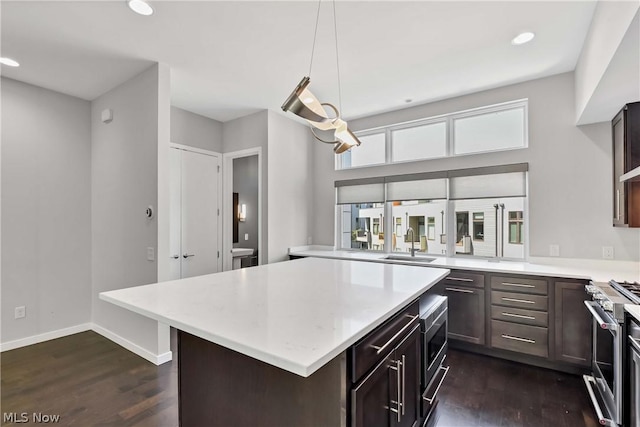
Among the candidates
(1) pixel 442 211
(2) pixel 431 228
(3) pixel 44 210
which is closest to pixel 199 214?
(3) pixel 44 210

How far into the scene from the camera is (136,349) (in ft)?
10.1

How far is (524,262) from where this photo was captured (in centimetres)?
336

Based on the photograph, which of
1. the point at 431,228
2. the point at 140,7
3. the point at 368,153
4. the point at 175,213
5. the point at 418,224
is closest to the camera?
the point at 140,7

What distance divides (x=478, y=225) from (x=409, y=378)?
8.98 ft

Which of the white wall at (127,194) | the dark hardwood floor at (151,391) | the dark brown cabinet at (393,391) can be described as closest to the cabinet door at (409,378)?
the dark brown cabinet at (393,391)

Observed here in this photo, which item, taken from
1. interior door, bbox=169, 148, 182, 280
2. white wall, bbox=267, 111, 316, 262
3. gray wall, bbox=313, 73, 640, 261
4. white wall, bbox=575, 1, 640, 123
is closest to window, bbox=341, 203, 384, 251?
white wall, bbox=267, 111, 316, 262

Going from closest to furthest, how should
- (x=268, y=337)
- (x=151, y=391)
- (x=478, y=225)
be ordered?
(x=268, y=337) → (x=151, y=391) → (x=478, y=225)

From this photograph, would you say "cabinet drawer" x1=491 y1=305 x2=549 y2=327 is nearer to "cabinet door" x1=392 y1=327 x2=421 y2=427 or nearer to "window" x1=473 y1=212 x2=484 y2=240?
"window" x1=473 y1=212 x2=484 y2=240

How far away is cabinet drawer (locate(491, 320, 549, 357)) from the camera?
275 centimetres

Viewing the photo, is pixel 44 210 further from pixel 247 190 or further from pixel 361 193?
pixel 361 193

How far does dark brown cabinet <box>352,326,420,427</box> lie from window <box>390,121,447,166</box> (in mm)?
2961

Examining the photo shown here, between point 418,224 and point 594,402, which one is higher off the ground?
point 418,224

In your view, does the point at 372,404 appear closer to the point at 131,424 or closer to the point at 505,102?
the point at 131,424

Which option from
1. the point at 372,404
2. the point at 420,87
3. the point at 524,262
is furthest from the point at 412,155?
the point at 372,404
